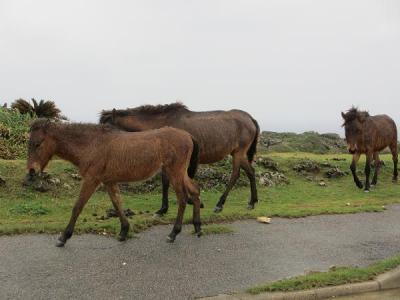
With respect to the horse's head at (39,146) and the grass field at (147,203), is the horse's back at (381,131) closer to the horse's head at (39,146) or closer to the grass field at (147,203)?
the grass field at (147,203)

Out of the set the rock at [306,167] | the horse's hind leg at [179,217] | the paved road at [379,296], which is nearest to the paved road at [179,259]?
the horse's hind leg at [179,217]

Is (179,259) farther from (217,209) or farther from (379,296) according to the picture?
(217,209)

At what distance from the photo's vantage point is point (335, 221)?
9922mm

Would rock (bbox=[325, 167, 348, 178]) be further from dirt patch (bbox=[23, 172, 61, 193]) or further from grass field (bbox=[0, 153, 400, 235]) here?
dirt patch (bbox=[23, 172, 61, 193])

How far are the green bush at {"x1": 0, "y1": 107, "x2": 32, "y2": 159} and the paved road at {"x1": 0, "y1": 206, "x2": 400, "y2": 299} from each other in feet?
19.6

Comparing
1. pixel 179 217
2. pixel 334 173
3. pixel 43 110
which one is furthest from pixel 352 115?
pixel 43 110

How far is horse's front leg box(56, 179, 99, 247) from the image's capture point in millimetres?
7457

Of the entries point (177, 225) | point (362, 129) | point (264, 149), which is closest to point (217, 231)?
point (177, 225)

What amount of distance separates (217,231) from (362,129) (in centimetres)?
822

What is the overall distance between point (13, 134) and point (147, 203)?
5686mm

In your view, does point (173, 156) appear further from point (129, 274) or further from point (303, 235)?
point (303, 235)

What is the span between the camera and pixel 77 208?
24.8ft

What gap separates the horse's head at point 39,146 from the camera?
7648 mm

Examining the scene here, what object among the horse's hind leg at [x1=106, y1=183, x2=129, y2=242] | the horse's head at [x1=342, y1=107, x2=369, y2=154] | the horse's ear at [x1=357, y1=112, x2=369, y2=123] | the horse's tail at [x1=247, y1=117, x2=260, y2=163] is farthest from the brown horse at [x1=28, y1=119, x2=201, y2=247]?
the horse's ear at [x1=357, y1=112, x2=369, y2=123]
